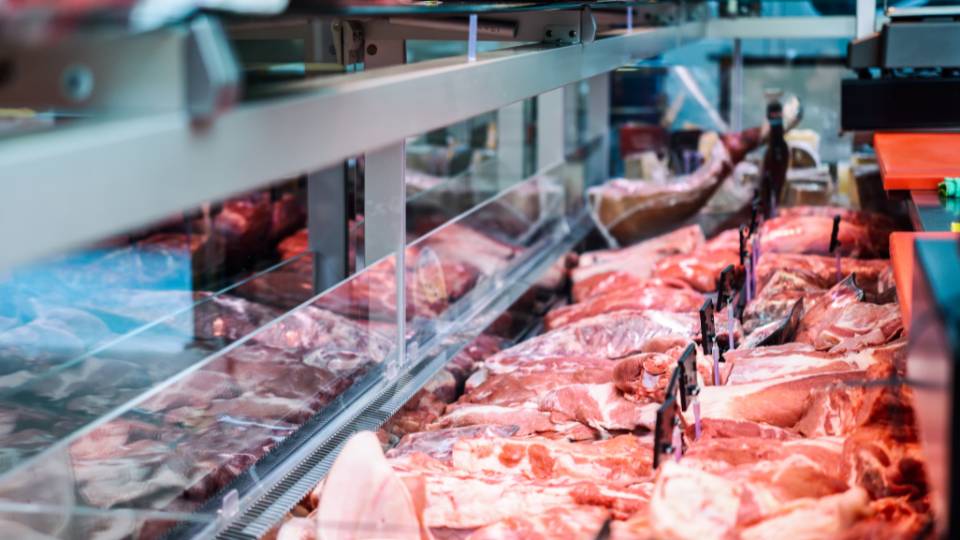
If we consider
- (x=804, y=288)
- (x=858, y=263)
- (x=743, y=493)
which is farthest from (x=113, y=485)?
(x=858, y=263)

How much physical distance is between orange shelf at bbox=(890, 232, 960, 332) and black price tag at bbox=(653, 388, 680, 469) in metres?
0.44

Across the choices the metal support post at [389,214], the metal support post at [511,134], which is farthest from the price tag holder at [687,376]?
the metal support post at [511,134]

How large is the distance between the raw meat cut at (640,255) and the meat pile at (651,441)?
2.51 ft

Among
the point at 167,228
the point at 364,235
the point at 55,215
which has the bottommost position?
the point at 167,228

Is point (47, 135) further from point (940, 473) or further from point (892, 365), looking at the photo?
point (892, 365)

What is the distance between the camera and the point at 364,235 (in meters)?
3.42

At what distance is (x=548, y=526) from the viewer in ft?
7.37

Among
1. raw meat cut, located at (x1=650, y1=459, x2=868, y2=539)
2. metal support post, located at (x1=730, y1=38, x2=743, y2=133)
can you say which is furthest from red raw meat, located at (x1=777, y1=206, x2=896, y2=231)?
raw meat cut, located at (x1=650, y1=459, x2=868, y2=539)

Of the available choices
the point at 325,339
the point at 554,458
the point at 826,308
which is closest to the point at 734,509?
the point at 554,458

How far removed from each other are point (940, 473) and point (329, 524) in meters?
1.12

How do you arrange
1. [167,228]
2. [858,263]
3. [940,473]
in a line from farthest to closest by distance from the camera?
[167,228] < [858,263] < [940,473]

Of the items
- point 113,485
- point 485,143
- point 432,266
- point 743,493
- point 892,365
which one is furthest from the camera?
point 485,143

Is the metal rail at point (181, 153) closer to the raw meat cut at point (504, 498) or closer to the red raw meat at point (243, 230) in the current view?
the raw meat cut at point (504, 498)

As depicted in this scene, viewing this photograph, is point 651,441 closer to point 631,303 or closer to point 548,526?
point 548,526
